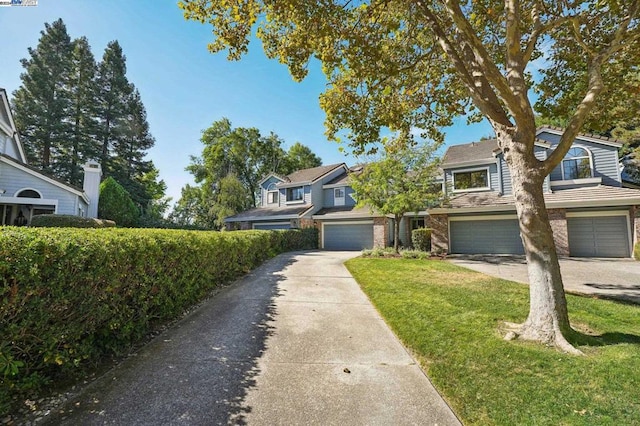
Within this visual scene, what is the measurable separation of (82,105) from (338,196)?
30736 millimetres

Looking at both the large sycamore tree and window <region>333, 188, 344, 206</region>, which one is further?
window <region>333, 188, 344, 206</region>

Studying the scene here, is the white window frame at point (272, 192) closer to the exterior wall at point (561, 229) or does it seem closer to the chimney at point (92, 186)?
the chimney at point (92, 186)

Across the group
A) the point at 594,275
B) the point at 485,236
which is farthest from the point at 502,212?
the point at 594,275

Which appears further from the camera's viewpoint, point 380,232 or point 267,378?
point 380,232

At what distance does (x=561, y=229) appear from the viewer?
1472 cm

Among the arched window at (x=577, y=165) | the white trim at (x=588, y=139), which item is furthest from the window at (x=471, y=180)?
the arched window at (x=577, y=165)

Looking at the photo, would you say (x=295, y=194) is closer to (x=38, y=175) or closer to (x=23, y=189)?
(x=38, y=175)

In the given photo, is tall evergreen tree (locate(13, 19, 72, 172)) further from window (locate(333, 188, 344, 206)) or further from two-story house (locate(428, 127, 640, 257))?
two-story house (locate(428, 127, 640, 257))

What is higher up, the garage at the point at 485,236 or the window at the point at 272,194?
the window at the point at 272,194

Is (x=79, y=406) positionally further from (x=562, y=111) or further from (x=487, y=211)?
(x=487, y=211)

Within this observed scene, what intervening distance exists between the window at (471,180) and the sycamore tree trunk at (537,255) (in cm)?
1504

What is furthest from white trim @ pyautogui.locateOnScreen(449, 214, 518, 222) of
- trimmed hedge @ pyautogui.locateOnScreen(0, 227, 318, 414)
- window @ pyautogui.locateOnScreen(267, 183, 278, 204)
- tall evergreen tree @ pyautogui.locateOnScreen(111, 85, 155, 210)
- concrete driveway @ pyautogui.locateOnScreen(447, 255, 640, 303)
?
tall evergreen tree @ pyautogui.locateOnScreen(111, 85, 155, 210)

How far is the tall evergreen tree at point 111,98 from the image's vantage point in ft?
107

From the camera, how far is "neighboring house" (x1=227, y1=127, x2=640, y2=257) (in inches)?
556
